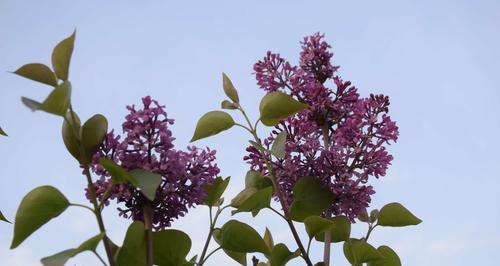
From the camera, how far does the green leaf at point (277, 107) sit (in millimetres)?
1649

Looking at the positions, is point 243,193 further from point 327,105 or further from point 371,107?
point 371,107

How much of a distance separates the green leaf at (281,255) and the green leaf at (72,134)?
0.67m

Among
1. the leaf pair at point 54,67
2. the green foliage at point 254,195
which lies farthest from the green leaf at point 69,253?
the green foliage at point 254,195

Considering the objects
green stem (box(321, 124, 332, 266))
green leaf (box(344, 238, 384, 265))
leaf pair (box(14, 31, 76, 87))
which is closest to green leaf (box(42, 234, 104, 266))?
leaf pair (box(14, 31, 76, 87))

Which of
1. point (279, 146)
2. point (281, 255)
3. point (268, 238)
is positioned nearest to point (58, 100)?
point (279, 146)

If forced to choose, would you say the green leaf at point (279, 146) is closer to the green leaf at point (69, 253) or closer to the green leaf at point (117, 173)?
the green leaf at point (117, 173)

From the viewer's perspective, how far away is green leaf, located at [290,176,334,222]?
1720mm

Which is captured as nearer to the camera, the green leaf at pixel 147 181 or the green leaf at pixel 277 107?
the green leaf at pixel 147 181

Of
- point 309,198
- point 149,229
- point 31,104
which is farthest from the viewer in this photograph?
point 309,198

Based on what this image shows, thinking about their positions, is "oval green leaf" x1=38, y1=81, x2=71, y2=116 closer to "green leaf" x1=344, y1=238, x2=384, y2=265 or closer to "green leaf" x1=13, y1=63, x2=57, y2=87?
"green leaf" x1=13, y1=63, x2=57, y2=87

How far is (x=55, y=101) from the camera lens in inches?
46.8

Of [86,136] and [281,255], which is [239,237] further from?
[86,136]

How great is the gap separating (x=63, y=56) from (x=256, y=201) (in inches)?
24.8

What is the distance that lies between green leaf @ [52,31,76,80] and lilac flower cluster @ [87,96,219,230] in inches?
7.1
